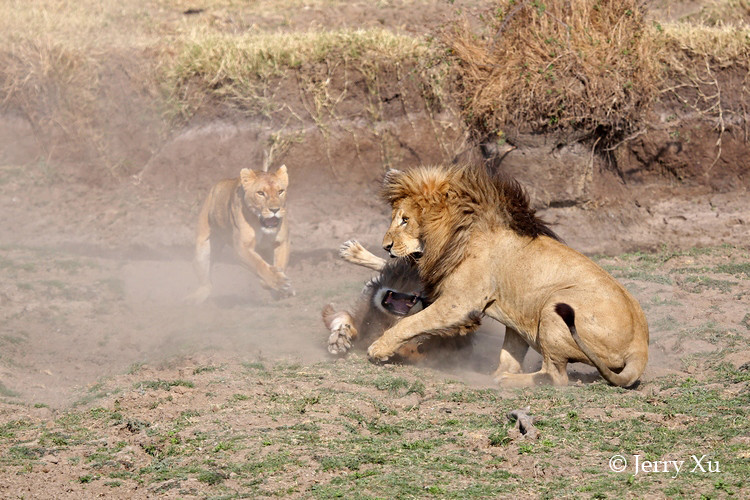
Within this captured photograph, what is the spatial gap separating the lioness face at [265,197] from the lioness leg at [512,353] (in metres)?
3.81

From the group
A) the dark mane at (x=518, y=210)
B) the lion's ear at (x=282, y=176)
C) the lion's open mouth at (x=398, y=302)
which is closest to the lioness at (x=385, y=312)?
the lion's open mouth at (x=398, y=302)

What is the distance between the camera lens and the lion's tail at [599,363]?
17.7 ft

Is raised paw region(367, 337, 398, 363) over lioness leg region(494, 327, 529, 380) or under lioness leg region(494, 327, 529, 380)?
under

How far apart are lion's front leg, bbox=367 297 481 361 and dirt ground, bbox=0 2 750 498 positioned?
157 millimetres

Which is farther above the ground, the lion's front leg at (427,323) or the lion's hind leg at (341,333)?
the lion's front leg at (427,323)

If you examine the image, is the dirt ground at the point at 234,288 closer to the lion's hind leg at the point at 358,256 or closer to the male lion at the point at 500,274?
the male lion at the point at 500,274

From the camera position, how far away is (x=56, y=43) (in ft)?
39.6

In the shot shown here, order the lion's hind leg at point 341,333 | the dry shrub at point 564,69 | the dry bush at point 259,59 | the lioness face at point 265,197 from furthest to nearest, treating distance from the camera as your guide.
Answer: the dry bush at point 259,59, the dry shrub at point 564,69, the lioness face at point 265,197, the lion's hind leg at point 341,333

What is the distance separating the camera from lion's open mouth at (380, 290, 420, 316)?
6547 mm

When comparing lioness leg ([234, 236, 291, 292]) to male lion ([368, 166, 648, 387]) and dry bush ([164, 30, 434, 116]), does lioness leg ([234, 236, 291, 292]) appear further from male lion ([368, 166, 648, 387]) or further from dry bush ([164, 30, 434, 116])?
male lion ([368, 166, 648, 387])

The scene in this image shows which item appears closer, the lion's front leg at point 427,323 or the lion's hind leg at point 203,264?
the lion's front leg at point 427,323

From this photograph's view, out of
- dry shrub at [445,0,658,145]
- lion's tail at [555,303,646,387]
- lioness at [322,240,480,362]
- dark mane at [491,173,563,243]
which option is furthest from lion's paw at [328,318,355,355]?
dry shrub at [445,0,658,145]

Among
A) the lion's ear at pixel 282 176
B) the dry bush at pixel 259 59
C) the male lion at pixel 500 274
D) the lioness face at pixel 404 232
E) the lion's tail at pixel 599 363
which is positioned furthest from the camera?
the dry bush at pixel 259 59

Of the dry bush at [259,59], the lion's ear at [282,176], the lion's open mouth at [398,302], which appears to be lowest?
the lion's open mouth at [398,302]
